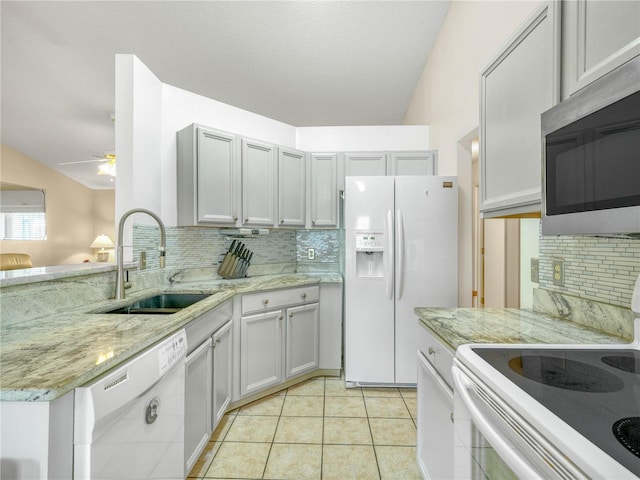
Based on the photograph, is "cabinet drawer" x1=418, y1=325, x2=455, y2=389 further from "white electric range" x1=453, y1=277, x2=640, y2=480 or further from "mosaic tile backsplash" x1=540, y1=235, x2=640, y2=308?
"mosaic tile backsplash" x1=540, y1=235, x2=640, y2=308

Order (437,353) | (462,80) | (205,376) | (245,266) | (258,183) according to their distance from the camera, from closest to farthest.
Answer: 1. (437,353)
2. (205,376)
3. (462,80)
4. (258,183)
5. (245,266)

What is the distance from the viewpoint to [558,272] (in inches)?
56.0

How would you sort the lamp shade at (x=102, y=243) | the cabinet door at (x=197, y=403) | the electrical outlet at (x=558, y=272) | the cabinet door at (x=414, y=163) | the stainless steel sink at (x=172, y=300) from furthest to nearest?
1. the lamp shade at (x=102, y=243)
2. the cabinet door at (x=414, y=163)
3. the stainless steel sink at (x=172, y=300)
4. the cabinet door at (x=197, y=403)
5. the electrical outlet at (x=558, y=272)

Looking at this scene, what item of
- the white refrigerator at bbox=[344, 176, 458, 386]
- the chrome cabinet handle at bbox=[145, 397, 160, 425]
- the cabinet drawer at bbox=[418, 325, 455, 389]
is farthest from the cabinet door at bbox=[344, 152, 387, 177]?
the chrome cabinet handle at bbox=[145, 397, 160, 425]

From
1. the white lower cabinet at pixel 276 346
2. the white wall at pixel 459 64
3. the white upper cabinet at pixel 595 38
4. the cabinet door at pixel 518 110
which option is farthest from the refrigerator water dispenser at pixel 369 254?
the white upper cabinet at pixel 595 38

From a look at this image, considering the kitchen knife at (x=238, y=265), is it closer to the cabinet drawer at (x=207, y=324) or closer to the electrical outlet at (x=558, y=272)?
the cabinet drawer at (x=207, y=324)

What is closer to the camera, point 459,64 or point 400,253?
point 459,64

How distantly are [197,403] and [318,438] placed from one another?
819 mm

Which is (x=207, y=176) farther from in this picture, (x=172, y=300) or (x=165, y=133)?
(x=172, y=300)

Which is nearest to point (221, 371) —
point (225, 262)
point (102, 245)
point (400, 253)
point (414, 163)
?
point (225, 262)

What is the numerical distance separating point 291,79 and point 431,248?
2463mm

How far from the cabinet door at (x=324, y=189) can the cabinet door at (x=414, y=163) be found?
2.01 ft

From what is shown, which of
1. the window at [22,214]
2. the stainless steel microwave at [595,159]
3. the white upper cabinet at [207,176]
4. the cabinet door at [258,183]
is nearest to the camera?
the stainless steel microwave at [595,159]

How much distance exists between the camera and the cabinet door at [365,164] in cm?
318
